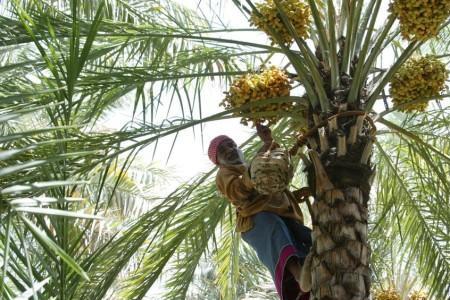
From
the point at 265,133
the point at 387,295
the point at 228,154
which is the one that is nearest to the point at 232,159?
the point at 228,154

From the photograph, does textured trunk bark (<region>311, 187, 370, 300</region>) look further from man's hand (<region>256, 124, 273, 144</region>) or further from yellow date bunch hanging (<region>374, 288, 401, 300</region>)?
yellow date bunch hanging (<region>374, 288, 401, 300</region>)

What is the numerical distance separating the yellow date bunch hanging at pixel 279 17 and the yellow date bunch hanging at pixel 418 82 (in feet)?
1.70

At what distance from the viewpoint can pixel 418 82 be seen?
365cm

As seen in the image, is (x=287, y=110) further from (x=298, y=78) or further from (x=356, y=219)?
(x=356, y=219)

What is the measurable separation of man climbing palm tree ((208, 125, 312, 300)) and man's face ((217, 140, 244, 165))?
0.16 meters

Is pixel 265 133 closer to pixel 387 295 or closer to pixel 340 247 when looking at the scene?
pixel 340 247

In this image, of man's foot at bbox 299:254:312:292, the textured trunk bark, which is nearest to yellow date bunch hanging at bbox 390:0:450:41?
the textured trunk bark

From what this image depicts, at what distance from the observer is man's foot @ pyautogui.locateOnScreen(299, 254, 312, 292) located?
11.1 feet

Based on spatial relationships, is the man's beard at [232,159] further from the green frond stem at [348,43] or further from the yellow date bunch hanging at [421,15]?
the yellow date bunch hanging at [421,15]

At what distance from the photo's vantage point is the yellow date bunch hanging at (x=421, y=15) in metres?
3.27

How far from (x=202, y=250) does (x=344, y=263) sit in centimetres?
169

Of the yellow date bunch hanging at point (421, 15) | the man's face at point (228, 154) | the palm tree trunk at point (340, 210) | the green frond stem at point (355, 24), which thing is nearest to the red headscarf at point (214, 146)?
the man's face at point (228, 154)

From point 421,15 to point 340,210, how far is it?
3.01 ft

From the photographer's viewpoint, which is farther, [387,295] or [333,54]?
[387,295]
